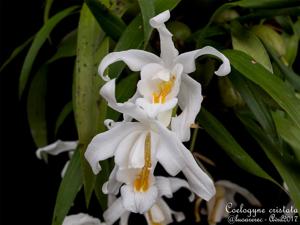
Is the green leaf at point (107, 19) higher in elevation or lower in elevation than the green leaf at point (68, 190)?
higher

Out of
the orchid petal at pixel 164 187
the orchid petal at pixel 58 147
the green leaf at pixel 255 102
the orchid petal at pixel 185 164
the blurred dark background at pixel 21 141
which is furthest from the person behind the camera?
the blurred dark background at pixel 21 141

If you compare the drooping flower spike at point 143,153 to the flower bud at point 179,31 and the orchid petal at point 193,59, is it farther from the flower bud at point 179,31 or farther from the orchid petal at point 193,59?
the flower bud at point 179,31

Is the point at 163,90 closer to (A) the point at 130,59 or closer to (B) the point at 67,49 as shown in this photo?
(A) the point at 130,59

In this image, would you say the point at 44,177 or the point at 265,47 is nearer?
the point at 265,47

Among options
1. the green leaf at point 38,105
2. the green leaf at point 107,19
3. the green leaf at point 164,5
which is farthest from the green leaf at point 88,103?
the green leaf at point 38,105

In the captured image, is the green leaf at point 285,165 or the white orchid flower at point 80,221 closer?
the green leaf at point 285,165

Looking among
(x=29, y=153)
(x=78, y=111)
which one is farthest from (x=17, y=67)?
(x=78, y=111)

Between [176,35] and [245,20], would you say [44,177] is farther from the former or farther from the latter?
[245,20]
